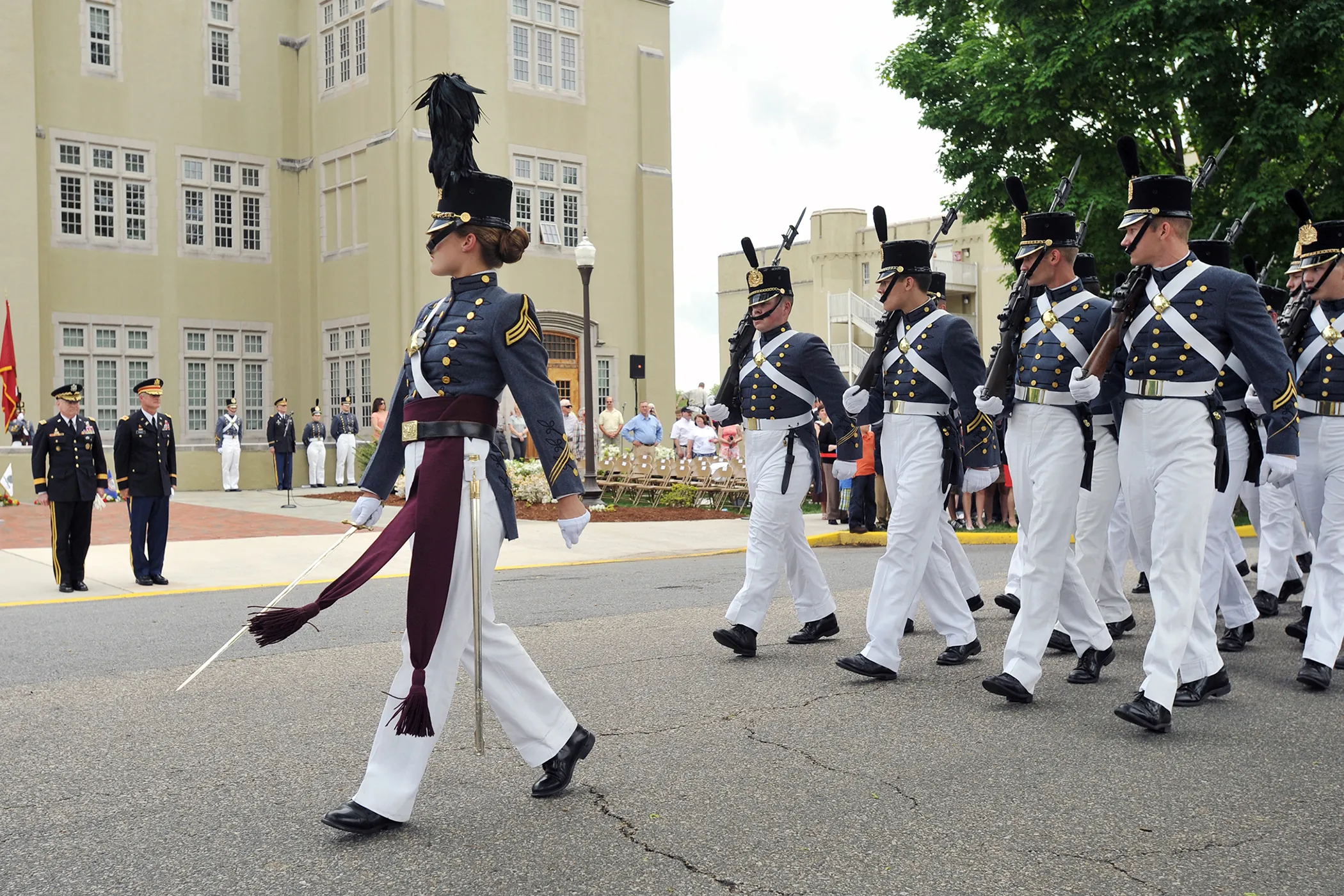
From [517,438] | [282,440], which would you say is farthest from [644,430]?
[282,440]

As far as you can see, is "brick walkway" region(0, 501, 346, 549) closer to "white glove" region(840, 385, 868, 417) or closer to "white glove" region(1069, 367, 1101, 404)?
"white glove" region(840, 385, 868, 417)

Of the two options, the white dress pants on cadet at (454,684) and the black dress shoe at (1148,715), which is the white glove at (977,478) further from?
the white dress pants on cadet at (454,684)

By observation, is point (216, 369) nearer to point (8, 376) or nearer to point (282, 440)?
point (282, 440)

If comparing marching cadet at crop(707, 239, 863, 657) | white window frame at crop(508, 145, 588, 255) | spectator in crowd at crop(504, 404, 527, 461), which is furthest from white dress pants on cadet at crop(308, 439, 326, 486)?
marching cadet at crop(707, 239, 863, 657)

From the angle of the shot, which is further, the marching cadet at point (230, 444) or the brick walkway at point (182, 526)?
the marching cadet at point (230, 444)

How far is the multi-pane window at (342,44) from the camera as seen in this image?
29.5 meters

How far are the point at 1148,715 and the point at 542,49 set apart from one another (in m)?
28.1

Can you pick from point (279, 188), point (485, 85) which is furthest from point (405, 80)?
point (279, 188)

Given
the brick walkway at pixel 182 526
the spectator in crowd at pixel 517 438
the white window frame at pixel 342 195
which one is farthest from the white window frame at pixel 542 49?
the brick walkway at pixel 182 526

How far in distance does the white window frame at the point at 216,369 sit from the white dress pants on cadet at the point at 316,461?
2525mm

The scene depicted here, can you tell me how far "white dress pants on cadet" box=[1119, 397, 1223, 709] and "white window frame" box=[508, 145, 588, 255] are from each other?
25236 mm

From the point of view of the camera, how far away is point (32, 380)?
2719cm

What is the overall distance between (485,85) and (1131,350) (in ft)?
84.4

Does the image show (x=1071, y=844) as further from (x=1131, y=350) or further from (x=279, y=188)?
(x=279, y=188)
